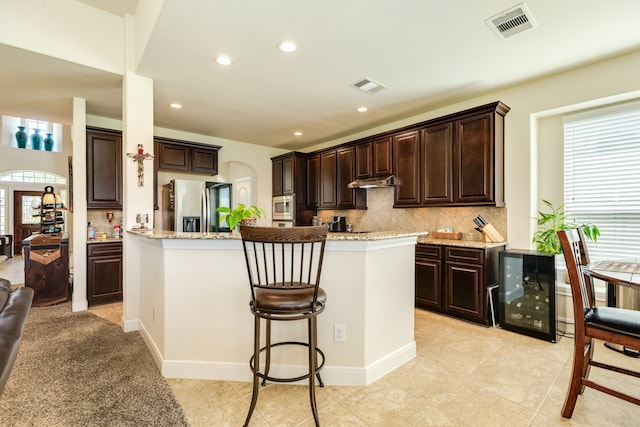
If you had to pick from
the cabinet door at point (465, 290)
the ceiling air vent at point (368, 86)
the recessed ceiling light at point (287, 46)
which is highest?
the recessed ceiling light at point (287, 46)

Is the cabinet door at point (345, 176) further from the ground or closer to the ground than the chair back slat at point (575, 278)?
further from the ground

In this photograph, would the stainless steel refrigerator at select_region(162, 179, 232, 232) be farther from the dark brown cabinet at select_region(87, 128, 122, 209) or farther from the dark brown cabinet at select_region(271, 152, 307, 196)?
the dark brown cabinet at select_region(271, 152, 307, 196)

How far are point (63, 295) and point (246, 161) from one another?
3584 millimetres

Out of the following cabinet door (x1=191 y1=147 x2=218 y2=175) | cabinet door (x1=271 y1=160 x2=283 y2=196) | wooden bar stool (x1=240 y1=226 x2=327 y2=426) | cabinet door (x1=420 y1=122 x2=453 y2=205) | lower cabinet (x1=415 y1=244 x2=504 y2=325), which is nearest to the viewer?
wooden bar stool (x1=240 y1=226 x2=327 y2=426)

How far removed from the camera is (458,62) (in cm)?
288

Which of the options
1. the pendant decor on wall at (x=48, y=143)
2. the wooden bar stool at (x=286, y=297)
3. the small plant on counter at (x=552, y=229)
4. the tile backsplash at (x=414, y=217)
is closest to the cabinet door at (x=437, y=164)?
the tile backsplash at (x=414, y=217)

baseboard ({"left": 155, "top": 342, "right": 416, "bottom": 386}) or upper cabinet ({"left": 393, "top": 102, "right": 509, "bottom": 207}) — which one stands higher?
upper cabinet ({"left": 393, "top": 102, "right": 509, "bottom": 207})

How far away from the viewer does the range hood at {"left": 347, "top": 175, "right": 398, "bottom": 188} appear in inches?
169

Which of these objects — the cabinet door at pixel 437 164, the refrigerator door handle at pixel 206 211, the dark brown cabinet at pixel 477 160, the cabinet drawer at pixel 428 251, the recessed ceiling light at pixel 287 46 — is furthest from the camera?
the refrigerator door handle at pixel 206 211

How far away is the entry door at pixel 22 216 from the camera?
30.5 feet

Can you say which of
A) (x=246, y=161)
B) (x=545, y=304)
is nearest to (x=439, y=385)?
(x=545, y=304)

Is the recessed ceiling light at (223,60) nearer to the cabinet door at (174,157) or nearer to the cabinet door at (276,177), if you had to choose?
the cabinet door at (174,157)

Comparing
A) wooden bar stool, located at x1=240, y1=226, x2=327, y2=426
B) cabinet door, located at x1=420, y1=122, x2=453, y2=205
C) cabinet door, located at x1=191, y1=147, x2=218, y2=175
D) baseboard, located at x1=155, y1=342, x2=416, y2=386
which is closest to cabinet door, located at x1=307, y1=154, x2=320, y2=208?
cabinet door, located at x1=191, y1=147, x2=218, y2=175

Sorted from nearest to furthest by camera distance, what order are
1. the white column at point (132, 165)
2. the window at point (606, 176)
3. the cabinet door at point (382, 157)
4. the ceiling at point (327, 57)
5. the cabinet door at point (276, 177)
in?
the ceiling at point (327, 57) → the window at point (606, 176) → the white column at point (132, 165) → the cabinet door at point (382, 157) → the cabinet door at point (276, 177)
